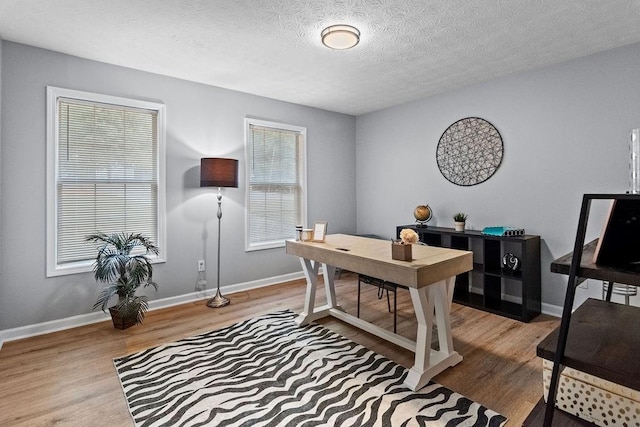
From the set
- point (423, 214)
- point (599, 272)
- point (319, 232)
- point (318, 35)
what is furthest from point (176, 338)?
point (423, 214)

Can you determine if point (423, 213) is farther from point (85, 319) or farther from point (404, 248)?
point (85, 319)

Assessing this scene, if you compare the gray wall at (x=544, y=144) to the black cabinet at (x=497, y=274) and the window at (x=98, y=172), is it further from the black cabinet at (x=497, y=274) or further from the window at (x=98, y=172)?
the window at (x=98, y=172)

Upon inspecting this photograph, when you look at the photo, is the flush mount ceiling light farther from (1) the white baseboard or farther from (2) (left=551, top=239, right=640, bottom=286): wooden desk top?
(1) the white baseboard

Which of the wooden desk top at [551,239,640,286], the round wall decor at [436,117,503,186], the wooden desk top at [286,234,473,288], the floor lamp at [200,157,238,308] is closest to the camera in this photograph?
the wooden desk top at [551,239,640,286]

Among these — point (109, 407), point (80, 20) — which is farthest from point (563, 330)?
point (80, 20)

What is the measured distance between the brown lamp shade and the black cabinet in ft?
7.92

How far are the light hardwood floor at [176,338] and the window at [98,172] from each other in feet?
2.61

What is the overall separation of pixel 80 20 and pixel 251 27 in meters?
1.27

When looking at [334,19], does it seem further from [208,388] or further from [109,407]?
[109,407]

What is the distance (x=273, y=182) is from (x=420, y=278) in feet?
9.66

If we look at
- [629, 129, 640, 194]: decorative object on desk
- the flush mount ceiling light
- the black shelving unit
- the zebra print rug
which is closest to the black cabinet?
the zebra print rug

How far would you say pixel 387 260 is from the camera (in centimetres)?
219

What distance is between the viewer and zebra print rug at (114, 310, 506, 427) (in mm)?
1823

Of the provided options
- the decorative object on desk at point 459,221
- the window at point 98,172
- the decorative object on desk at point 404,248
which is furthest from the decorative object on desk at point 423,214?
the window at point 98,172
